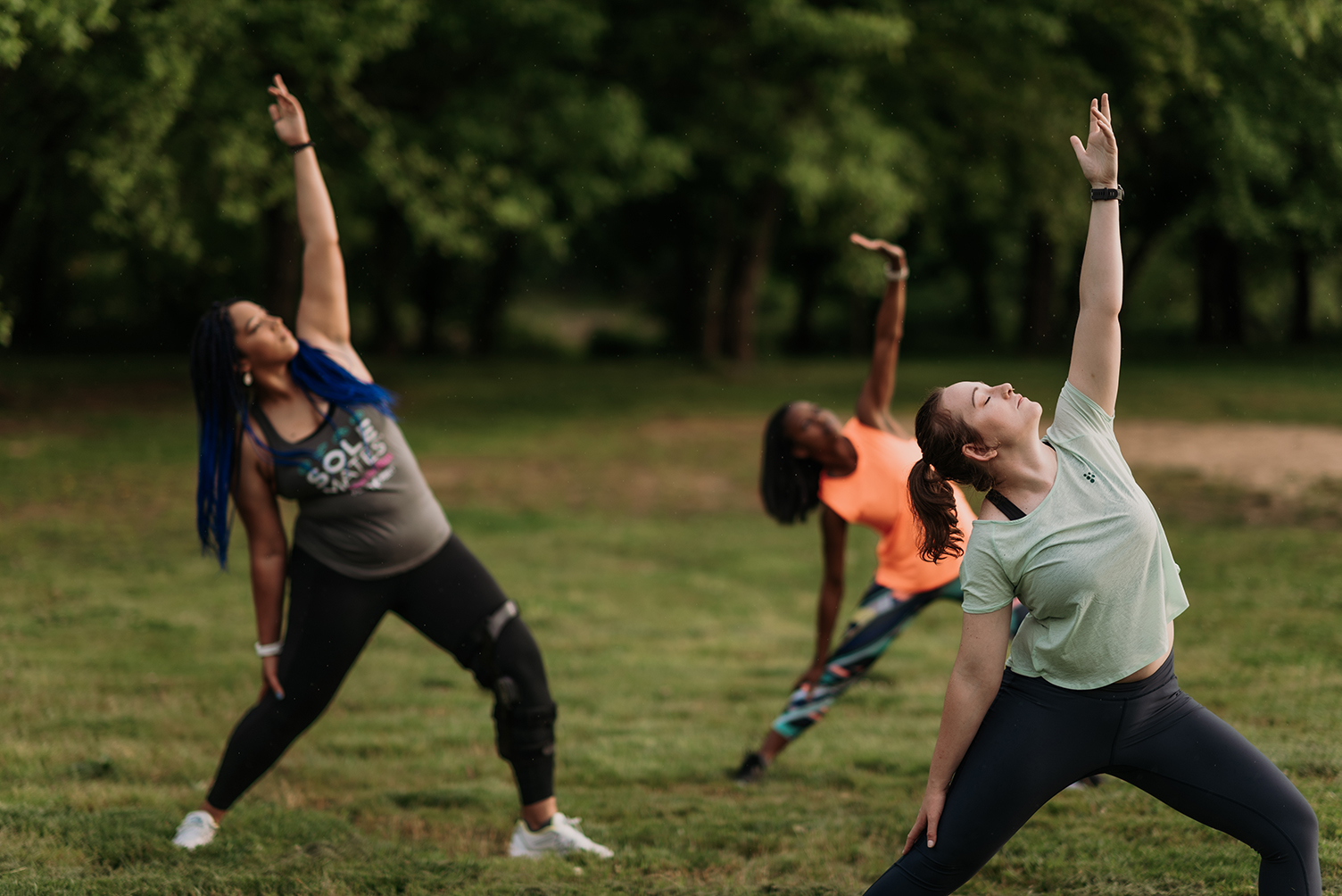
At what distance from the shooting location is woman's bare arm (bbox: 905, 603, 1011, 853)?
111 inches

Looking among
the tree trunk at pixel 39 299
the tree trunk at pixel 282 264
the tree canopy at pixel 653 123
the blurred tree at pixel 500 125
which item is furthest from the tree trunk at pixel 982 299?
the tree trunk at pixel 39 299

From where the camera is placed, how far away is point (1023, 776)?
283 centimetres

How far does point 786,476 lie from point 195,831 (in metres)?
2.82

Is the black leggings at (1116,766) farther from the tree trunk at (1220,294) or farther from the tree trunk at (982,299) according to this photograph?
the tree trunk at (982,299)

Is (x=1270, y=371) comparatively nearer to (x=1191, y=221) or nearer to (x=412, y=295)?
(x=1191, y=221)

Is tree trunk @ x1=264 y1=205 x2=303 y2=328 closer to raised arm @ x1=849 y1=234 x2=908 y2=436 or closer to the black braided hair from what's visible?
the black braided hair

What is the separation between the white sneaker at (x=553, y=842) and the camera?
4512mm

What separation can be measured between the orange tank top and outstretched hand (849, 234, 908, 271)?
746 millimetres

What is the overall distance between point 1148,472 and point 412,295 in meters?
29.4

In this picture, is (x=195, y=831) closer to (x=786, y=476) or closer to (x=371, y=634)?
(x=371, y=634)

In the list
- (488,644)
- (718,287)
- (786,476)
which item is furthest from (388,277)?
(488,644)

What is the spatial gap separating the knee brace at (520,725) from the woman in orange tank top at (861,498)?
137cm

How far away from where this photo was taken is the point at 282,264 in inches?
793

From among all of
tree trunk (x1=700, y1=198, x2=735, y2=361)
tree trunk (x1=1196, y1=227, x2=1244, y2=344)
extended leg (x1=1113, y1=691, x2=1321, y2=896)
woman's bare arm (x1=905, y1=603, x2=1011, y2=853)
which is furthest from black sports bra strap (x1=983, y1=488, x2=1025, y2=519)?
tree trunk (x1=1196, y1=227, x2=1244, y2=344)
